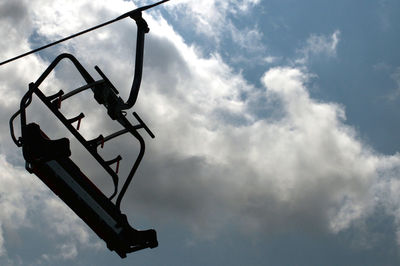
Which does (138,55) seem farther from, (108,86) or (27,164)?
(27,164)

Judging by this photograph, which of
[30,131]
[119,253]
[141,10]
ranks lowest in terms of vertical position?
[119,253]

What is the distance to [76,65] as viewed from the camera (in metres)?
6.57

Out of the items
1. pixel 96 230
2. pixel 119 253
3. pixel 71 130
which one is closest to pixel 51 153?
pixel 71 130

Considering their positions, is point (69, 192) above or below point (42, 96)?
below

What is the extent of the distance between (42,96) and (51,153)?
2.97ft

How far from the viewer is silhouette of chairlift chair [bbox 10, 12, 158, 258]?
18.8ft

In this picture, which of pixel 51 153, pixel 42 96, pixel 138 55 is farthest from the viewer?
pixel 138 55

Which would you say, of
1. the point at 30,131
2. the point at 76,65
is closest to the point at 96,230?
the point at 30,131

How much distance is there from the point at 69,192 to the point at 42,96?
129cm

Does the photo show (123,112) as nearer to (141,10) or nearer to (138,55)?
(138,55)

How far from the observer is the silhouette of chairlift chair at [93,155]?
5.72 metres

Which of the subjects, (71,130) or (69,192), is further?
(71,130)

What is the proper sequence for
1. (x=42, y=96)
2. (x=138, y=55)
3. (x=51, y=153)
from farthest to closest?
(x=138, y=55) → (x=42, y=96) → (x=51, y=153)

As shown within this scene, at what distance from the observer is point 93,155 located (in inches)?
260
